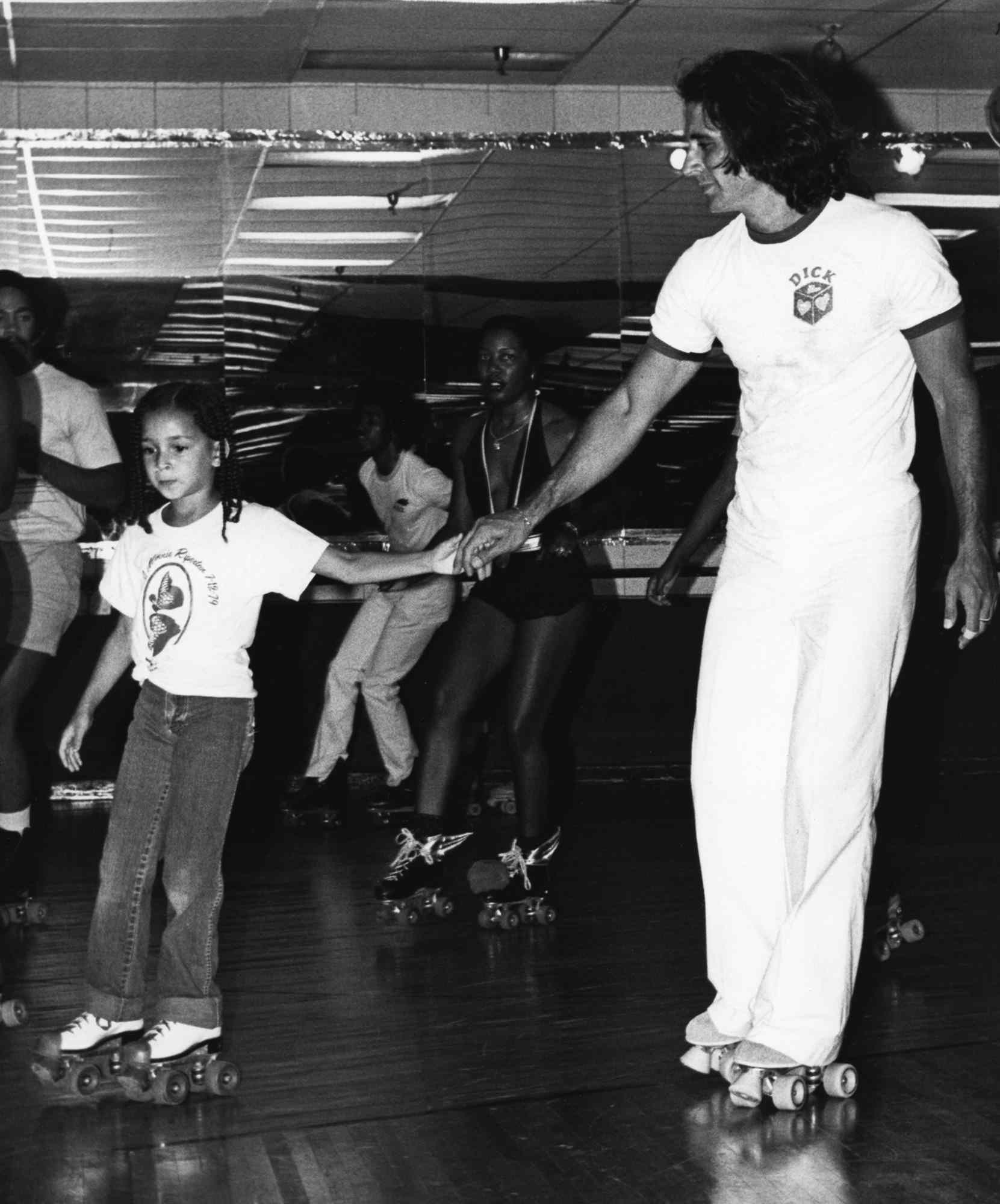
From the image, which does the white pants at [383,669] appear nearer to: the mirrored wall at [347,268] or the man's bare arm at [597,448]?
the mirrored wall at [347,268]

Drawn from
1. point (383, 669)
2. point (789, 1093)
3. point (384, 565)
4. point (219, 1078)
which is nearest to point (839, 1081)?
point (789, 1093)

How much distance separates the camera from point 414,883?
4.04m

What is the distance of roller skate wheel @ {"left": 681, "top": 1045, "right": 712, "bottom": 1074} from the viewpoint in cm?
269

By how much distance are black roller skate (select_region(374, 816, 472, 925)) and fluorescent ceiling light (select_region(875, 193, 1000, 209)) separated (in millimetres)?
3909

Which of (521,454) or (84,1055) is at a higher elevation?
(521,454)

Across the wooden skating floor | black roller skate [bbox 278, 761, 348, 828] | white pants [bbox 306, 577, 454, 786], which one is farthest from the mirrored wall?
the wooden skating floor

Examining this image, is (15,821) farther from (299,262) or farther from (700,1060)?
(299,262)

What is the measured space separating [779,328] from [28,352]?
2.28 metres

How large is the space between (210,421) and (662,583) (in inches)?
42.0

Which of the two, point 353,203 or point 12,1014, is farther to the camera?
point 353,203

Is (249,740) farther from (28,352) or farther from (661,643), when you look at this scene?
(661,643)

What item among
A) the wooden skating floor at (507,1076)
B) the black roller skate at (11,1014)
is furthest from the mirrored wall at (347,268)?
the black roller skate at (11,1014)

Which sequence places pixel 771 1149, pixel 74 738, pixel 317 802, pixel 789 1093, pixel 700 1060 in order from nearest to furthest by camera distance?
pixel 771 1149 < pixel 789 1093 < pixel 700 1060 < pixel 74 738 < pixel 317 802

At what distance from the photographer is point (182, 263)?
21.5 feet
